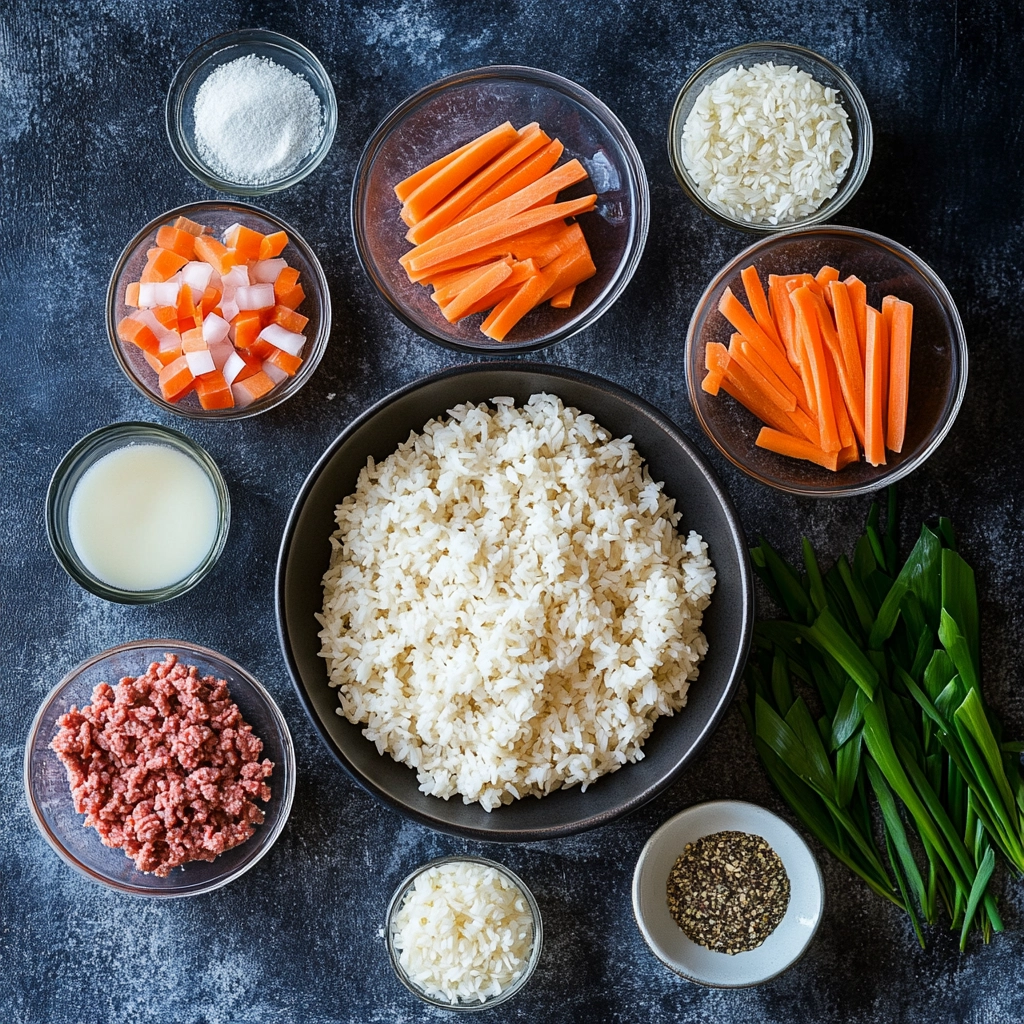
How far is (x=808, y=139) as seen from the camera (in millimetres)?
2018

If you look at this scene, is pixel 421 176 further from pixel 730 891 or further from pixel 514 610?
pixel 730 891

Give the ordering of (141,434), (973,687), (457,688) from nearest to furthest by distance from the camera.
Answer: (457,688)
(973,687)
(141,434)

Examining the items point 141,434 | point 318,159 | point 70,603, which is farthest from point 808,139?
point 70,603

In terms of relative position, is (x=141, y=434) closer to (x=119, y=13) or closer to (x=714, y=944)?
(x=119, y=13)

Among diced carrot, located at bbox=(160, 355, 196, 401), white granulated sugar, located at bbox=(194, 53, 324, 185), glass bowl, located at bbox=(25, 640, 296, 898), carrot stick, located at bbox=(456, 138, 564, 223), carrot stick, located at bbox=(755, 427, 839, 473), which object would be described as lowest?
glass bowl, located at bbox=(25, 640, 296, 898)

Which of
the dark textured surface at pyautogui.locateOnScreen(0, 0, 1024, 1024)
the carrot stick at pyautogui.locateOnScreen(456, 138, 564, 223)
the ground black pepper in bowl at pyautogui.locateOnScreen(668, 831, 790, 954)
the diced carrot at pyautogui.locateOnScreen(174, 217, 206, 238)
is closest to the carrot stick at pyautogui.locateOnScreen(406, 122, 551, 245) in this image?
the carrot stick at pyautogui.locateOnScreen(456, 138, 564, 223)

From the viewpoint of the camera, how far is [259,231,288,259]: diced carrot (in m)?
2.07

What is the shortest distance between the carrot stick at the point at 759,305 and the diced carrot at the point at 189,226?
129 centimetres

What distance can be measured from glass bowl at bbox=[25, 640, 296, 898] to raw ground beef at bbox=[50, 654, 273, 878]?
0.18ft

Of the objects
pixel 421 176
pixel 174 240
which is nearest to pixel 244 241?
pixel 174 240

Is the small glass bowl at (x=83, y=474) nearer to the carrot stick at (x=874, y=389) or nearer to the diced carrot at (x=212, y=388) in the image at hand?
the diced carrot at (x=212, y=388)

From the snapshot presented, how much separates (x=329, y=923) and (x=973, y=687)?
1606 millimetres

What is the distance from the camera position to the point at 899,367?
1.98 metres

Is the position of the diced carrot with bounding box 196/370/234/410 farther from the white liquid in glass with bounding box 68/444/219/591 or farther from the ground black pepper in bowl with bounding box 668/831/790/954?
the ground black pepper in bowl with bounding box 668/831/790/954
